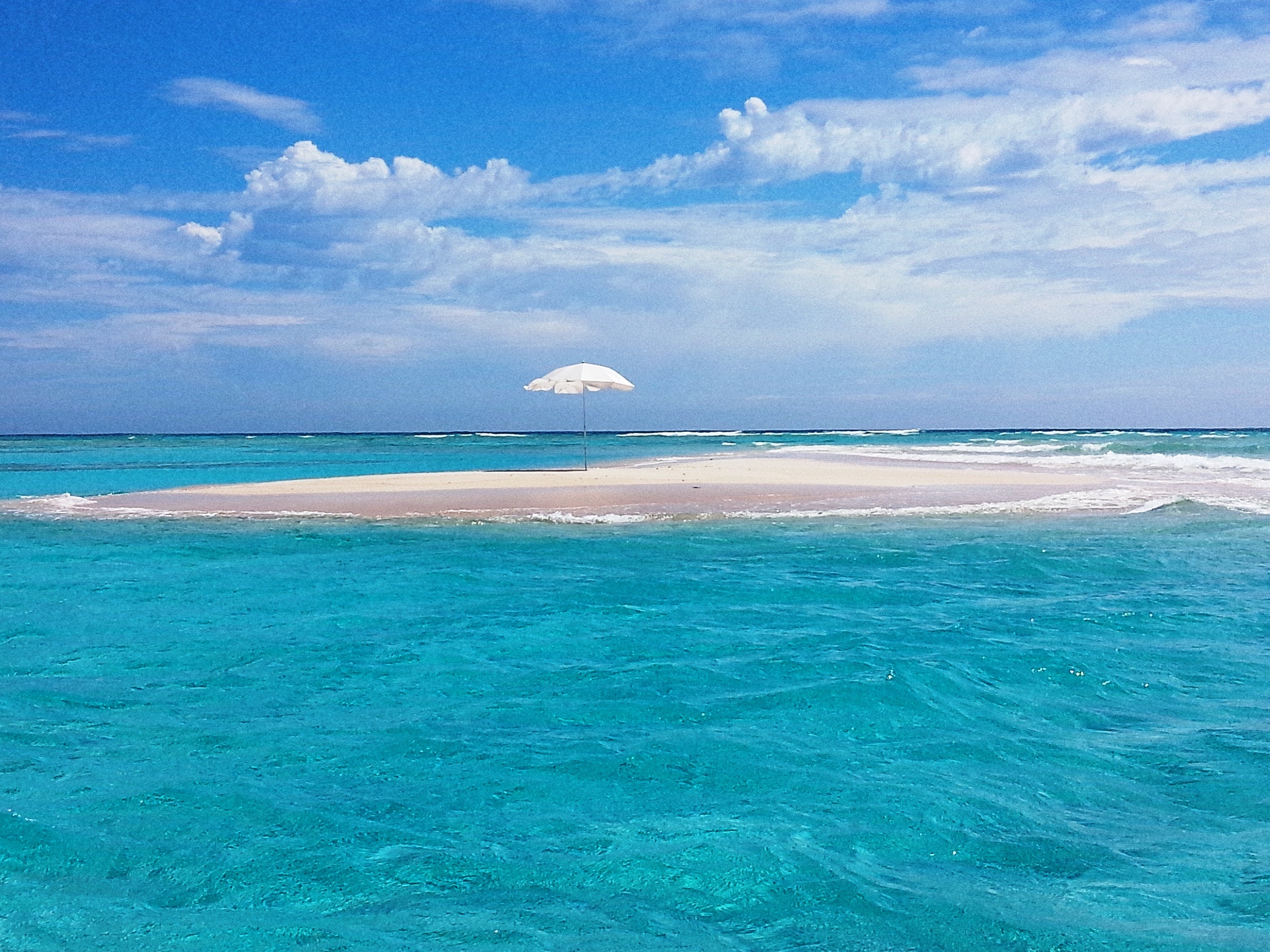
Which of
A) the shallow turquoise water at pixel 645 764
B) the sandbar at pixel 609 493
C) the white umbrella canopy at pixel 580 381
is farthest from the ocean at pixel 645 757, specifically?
the white umbrella canopy at pixel 580 381

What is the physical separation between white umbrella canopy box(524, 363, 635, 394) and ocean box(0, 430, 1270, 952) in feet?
49.3

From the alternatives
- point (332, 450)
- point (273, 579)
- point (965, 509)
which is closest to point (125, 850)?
point (273, 579)

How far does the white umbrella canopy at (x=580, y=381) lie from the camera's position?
1064 inches

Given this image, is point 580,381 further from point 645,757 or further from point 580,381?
point 645,757

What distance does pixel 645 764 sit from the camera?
5.54 metres

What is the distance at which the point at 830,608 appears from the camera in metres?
9.63

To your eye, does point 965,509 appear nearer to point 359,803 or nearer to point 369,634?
point 369,634

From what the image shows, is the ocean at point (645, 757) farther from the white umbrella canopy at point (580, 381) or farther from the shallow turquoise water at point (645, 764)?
the white umbrella canopy at point (580, 381)

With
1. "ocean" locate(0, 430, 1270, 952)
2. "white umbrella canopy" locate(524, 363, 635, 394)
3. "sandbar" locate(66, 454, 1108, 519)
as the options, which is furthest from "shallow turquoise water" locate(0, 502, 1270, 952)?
"white umbrella canopy" locate(524, 363, 635, 394)

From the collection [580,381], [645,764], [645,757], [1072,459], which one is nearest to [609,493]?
[580,381]

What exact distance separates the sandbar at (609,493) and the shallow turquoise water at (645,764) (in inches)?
316

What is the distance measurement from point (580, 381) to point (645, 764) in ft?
71.8

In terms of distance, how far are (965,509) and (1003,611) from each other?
919 centimetres

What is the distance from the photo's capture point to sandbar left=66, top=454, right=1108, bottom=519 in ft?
63.5
